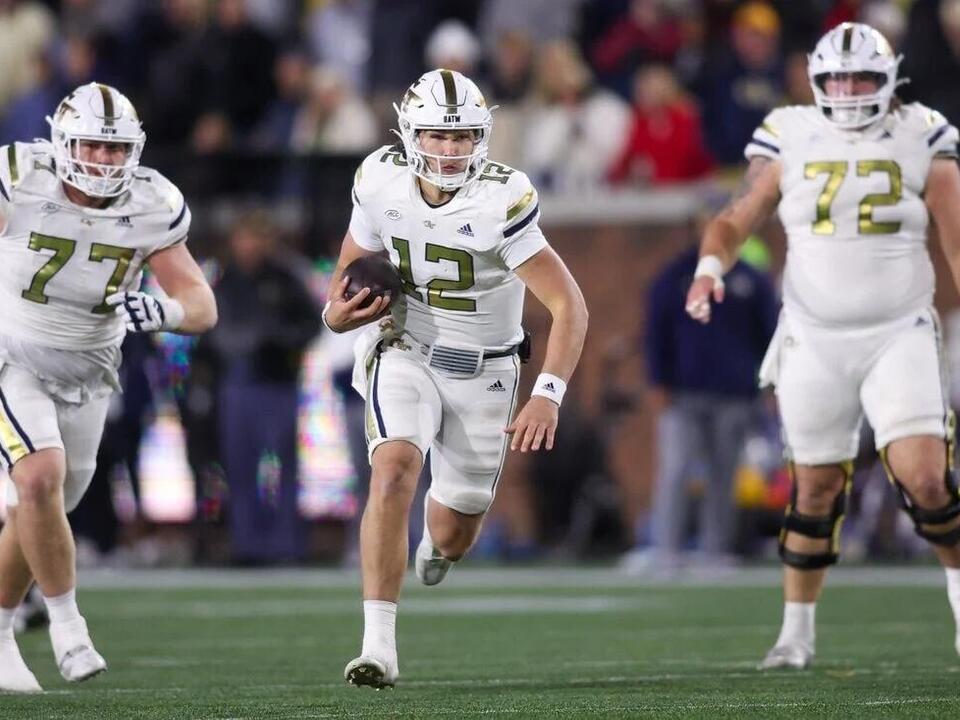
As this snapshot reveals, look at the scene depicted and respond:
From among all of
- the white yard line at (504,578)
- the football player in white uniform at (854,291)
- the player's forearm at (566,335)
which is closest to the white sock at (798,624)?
the football player in white uniform at (854,291)

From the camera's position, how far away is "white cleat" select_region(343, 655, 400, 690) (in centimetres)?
575

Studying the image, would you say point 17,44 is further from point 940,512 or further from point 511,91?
point 940,512

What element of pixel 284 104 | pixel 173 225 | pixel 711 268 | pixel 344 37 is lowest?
pixel 284 104

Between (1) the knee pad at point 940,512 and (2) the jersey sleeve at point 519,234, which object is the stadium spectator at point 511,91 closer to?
(1) the knee pad at point 940,512

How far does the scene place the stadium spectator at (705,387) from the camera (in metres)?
11.9

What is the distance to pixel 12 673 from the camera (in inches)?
252

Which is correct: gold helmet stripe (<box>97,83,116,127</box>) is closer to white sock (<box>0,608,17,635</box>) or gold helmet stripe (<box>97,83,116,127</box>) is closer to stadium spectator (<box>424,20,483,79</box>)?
white sock (<box>0,608,17,635</box>)

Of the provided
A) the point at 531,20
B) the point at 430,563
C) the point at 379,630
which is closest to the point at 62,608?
the point at 379,630

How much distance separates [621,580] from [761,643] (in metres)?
3.57

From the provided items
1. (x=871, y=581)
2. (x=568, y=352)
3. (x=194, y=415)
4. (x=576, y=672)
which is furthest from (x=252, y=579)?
(x=568, y=352)

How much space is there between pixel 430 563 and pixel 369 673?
1.18 metres

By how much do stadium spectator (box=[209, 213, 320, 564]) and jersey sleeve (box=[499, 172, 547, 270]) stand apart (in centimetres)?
627

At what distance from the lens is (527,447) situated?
5.84 meters

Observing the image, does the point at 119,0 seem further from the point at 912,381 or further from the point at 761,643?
the point at 912,381
